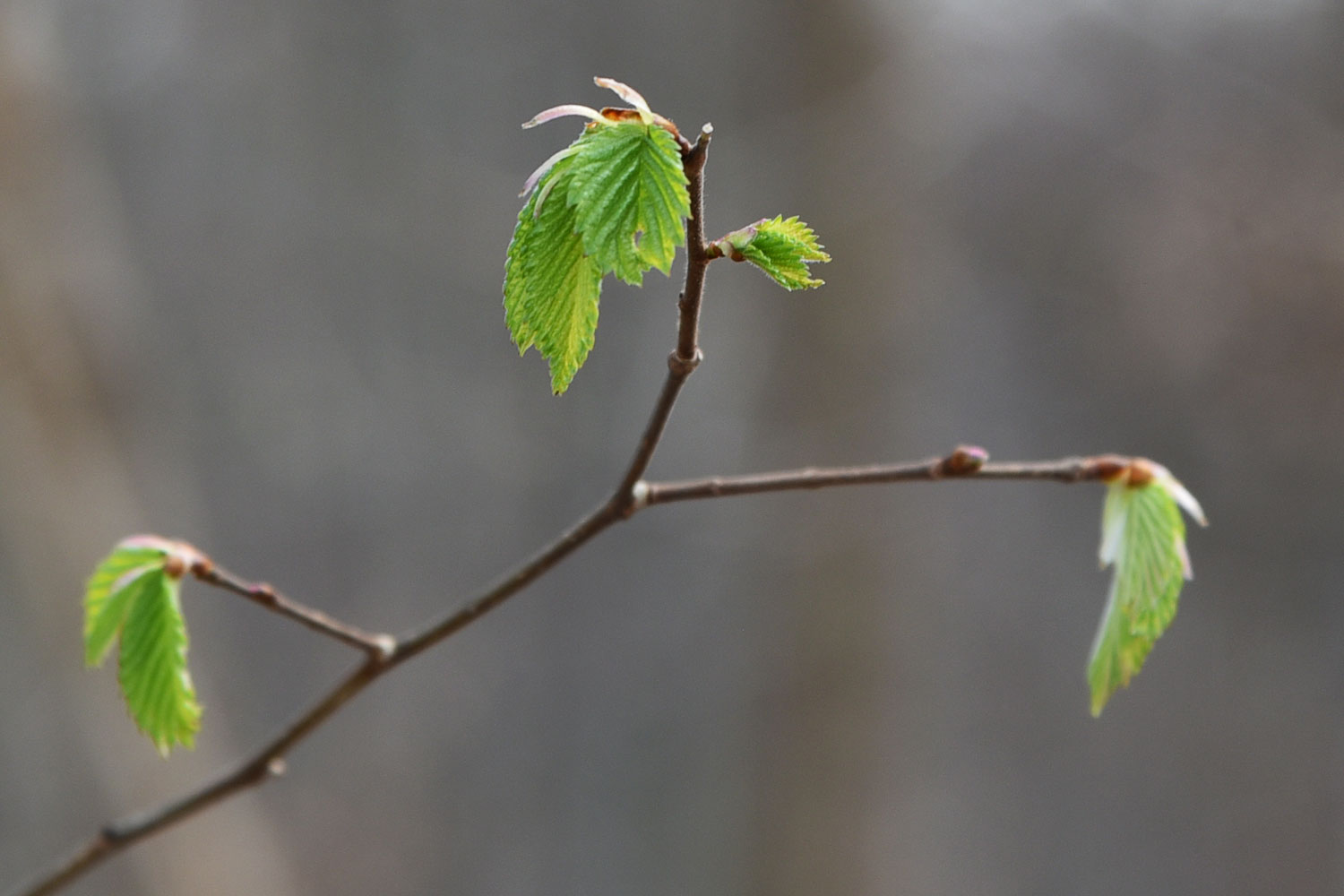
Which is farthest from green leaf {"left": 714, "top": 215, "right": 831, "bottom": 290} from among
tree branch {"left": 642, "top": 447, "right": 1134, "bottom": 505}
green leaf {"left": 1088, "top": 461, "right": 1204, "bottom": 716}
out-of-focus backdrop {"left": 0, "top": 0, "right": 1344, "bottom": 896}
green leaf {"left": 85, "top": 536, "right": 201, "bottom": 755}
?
out-of-focus backdrop {"left": 0, "top": 0, "right": 1344, "bottom": 896}

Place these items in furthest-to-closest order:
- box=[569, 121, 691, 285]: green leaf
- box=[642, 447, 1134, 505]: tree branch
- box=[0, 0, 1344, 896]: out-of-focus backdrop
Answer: box=[0, 0, 1344, 896]: out-of-focus backdrop, box=[642, 447, 1134, 505]: tree branch, box=[569, 121, 691, 285]: green leaf

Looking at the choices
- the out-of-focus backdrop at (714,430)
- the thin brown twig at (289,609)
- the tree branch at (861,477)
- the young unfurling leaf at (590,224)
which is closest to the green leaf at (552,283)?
the young unfurling leaf at (590,224)

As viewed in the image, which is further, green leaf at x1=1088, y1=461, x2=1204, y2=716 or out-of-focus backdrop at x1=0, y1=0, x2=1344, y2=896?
out-of-focus backdrop at x1=0, y1=0, x2=1344, y2=896

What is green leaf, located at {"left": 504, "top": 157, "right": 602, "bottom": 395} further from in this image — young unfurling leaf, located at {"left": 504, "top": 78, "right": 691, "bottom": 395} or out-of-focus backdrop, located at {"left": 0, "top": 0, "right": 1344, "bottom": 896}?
out-of-focus backdrop, located at {"left": 0, "top": 0, "right": 1344, "bottom": 896}

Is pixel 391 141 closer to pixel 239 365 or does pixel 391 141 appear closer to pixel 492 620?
pixel 239 365

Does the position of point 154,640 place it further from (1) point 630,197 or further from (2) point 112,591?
(1) point 630,197

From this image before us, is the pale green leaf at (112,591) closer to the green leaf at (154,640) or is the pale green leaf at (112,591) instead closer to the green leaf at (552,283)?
the green leaf at (154,640)
